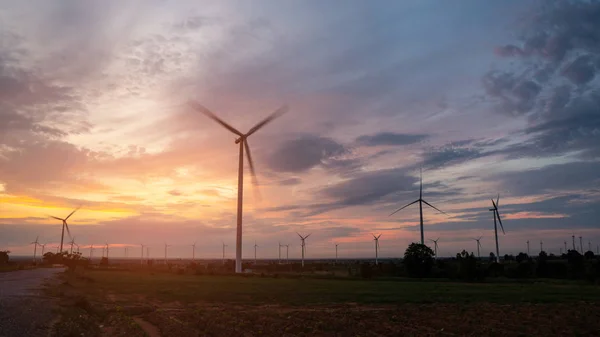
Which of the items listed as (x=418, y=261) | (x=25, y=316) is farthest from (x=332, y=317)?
(x=418, y=261)

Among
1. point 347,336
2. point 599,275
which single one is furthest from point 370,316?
point 599,275

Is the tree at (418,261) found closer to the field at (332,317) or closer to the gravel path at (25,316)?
the field at (332,317)

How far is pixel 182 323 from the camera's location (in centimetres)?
3578

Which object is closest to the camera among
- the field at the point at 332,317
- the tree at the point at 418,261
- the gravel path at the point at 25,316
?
the gravel path at the point at 25,316

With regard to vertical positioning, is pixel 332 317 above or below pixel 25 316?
below

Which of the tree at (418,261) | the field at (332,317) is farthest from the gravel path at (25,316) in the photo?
the tree at (418,261)

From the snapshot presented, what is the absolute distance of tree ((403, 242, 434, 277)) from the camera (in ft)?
395

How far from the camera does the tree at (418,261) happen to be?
120 meters

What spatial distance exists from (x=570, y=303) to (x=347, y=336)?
31.7 m

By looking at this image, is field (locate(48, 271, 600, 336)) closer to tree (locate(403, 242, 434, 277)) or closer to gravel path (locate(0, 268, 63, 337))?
gravel path (locate(0, 268, 63, 337))

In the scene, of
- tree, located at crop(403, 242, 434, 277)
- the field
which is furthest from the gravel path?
tree, located at crop(403, 242, 434, 277)

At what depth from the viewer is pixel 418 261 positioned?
121 metres

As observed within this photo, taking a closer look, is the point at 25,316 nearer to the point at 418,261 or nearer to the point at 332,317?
the point at 332,317

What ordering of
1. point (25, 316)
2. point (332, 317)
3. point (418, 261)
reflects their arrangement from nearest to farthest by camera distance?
1. point (25, 316)
2. point (332, 317)
3. point (418, 261)
